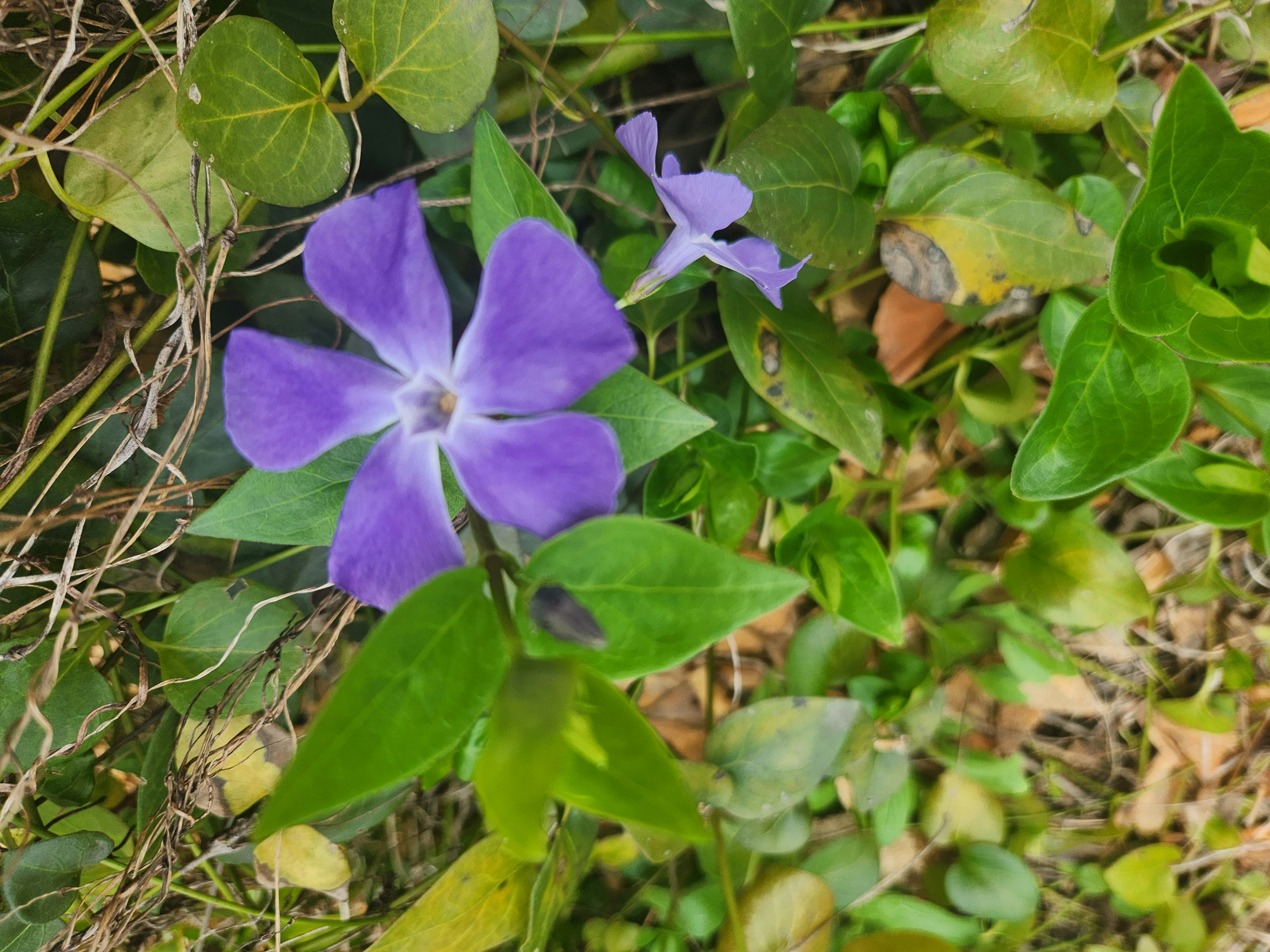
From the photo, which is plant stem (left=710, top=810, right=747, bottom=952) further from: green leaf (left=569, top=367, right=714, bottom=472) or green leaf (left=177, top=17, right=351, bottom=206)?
green leaf (left=177, top=17, right=351, bottom=206)

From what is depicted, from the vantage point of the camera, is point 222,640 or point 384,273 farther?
point 222,640

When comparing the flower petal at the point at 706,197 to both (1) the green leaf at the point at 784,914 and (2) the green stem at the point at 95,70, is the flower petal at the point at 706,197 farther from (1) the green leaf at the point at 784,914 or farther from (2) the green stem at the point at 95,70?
(1) the green leaf at the point at 784,914

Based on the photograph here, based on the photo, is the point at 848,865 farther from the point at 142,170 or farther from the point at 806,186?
the point at 142,170

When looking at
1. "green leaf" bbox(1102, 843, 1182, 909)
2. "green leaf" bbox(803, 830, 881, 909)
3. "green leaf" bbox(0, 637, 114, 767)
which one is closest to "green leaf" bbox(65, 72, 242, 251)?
"green leaf" bbox(0, 637, 114, 767)

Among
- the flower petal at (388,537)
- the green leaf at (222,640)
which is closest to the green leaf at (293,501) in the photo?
the flower petal at (388,537)

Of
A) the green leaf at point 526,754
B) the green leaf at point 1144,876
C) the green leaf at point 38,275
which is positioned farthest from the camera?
the green leaf at point 1144,876

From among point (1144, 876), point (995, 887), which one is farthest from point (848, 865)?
point (1144, 876)
